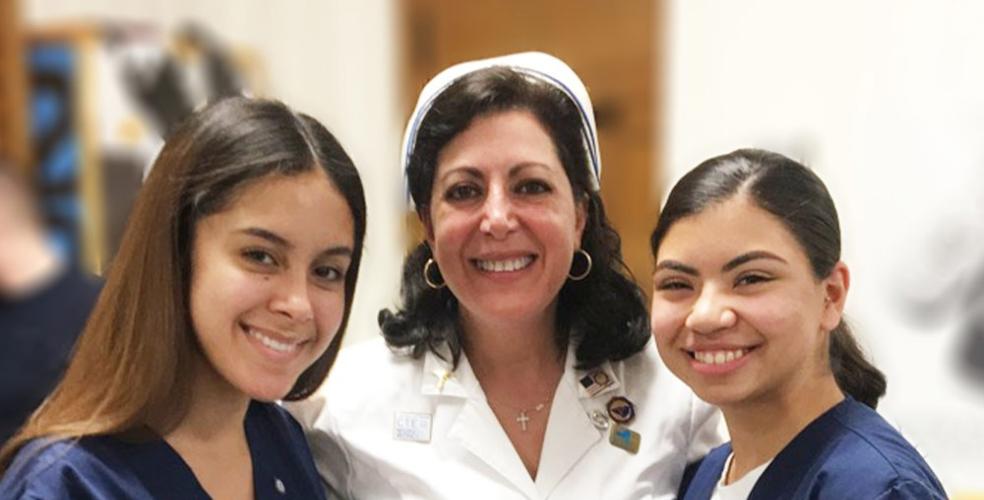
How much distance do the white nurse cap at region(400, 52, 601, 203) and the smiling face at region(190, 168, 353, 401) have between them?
26 cm

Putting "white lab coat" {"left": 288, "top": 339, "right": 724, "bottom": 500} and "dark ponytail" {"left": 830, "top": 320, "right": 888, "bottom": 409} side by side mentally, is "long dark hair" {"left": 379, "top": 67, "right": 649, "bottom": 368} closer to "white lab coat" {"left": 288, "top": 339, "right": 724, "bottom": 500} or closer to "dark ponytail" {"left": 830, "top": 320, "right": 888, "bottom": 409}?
"white lab coat" {"left": 288, "top": 339, "right": 724, "bottom": 500}

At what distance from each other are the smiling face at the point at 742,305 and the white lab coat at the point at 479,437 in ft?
1.09

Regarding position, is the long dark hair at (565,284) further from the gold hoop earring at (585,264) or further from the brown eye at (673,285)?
the brown eye at (673,285)

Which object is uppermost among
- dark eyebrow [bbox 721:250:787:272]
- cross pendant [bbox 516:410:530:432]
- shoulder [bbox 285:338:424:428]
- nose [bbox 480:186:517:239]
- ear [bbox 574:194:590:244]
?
dark eyebrow [bbox 721:250:787:272]

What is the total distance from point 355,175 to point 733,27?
2016 mm

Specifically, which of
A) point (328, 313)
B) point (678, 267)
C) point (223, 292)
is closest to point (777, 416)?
point (678, 267)

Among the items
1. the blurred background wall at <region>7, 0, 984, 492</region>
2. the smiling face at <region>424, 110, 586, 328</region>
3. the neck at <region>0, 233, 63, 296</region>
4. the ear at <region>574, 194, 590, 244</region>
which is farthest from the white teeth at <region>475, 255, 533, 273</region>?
the neck at <region>0, 233, 63, 296</region>

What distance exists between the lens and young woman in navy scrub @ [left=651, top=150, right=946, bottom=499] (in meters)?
1.46

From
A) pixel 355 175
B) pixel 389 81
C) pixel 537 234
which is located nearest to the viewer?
pixel 355 175

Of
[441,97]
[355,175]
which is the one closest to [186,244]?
[355,175]

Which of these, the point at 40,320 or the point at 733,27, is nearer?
the point at 40,320

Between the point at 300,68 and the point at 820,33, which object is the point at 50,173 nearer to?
the point at 300,68

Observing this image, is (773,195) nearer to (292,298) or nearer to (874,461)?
(874,461)

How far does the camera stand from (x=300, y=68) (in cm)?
430
